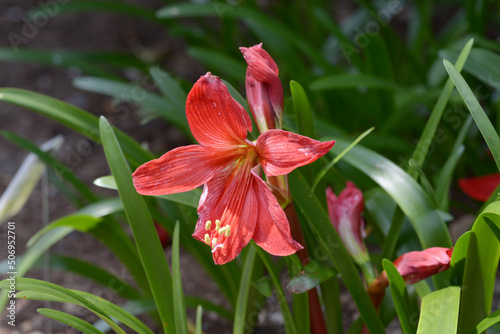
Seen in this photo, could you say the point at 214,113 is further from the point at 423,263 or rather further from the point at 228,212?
the point at 423,263

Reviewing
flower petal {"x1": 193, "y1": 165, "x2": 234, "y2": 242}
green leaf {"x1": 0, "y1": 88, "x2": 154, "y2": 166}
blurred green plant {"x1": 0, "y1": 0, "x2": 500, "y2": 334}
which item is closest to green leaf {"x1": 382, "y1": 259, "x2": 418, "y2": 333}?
blurred green plant {"x1": 0, "y1": 0, "x2": 500, "y2": 334}

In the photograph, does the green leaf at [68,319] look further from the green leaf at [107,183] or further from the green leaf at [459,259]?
the green leaf at [459,259]

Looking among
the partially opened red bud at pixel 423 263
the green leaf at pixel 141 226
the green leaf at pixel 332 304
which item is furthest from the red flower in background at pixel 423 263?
the green leaf at pixel 141 226

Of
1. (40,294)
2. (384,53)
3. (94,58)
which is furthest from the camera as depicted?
(94,58)

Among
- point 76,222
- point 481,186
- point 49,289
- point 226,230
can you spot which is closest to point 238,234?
point 226,230

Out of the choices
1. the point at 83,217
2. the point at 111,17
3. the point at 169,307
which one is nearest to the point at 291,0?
the point at 111,17

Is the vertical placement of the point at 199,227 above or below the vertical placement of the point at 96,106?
below

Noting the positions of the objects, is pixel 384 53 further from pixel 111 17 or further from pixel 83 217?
pixel 111 17
